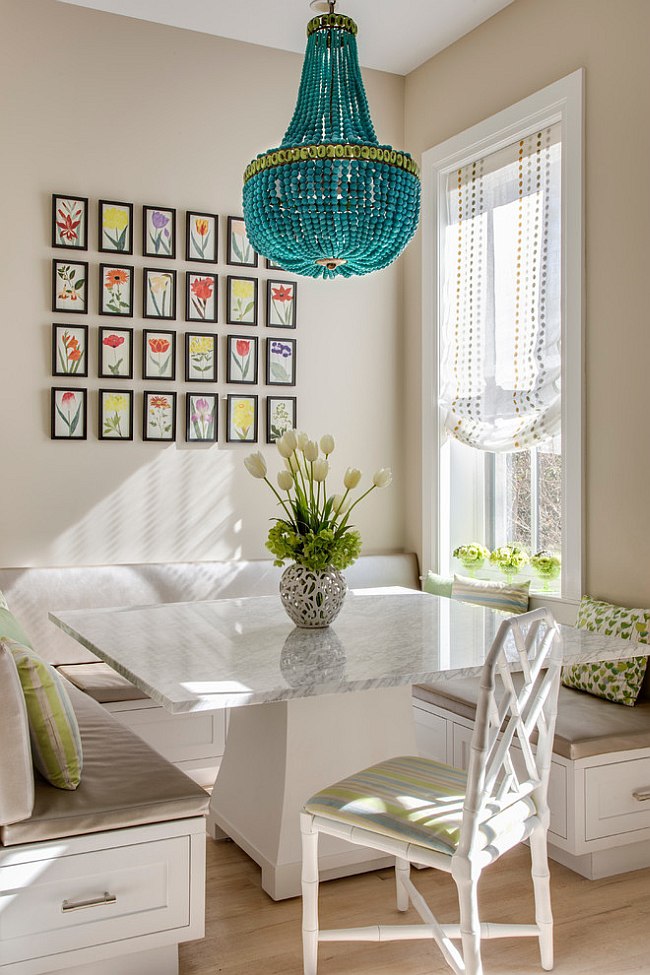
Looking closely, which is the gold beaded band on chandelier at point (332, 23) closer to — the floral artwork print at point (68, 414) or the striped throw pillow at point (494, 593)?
the floral artwork print at point (68, 414)

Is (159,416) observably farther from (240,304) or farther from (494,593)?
(494,593)

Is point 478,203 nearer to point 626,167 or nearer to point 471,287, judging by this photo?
point 471,287

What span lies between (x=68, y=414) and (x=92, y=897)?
7.16 feet

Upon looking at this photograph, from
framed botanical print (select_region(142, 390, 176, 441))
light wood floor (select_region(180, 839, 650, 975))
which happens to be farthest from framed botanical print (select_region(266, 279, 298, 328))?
light wood floor (select_region(180, 839, 650, 975))

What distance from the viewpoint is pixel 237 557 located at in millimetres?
4043

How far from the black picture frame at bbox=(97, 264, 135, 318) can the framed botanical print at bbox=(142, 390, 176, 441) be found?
0.35 m

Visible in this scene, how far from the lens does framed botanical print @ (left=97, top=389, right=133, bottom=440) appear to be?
374cm

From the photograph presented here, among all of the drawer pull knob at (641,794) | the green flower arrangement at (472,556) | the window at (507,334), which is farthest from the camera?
the green flower arrangement at (472,556)

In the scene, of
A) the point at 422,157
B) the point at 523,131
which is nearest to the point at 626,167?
the point at 523,131

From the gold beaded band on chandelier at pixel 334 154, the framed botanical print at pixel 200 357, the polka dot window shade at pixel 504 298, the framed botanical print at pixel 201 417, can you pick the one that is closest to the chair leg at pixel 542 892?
the gold beaded band on chandelier at pixel 334 154

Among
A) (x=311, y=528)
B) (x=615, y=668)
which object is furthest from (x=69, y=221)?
(x=615, y=668)

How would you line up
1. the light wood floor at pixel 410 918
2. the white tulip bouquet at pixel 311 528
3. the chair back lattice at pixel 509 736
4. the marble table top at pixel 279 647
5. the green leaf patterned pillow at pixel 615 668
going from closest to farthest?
the chair back lattice at pixel 509 736, the marble table top at pixel 279 647, the light wood floor at pixel 410 918, the white tulip bouquet at pixel 311 528, the green leaf patterned pillow at pixel 615 668

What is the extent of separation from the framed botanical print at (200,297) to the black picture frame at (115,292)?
0.24m

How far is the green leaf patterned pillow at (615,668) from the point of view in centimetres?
285
